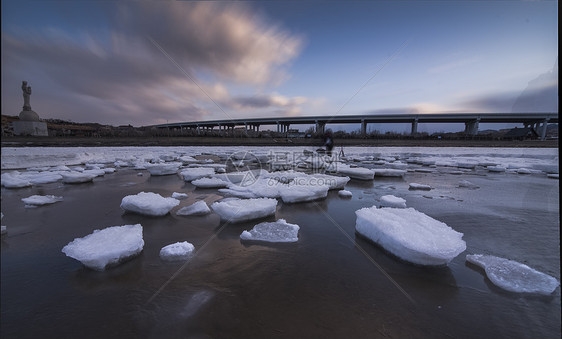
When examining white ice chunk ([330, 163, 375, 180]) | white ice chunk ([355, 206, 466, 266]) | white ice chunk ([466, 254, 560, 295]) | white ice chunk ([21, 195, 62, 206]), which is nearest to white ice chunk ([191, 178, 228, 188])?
white ice chunk ([21, 195, 62, 206])

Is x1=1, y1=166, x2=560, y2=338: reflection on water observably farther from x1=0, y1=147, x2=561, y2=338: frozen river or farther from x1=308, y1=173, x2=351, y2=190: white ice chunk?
x1=308, y1=173, x2=351, y2=190: white ice chunk

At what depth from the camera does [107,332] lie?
1915mm

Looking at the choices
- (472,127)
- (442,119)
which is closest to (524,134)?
(472,127)

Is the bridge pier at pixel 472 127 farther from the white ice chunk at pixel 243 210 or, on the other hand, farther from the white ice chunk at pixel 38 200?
the white ice chunk at pixel 38 200

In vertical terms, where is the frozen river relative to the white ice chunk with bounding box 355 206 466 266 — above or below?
below

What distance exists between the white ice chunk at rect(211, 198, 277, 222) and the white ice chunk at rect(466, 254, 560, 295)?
3.31m

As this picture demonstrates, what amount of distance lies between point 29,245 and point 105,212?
4.73 feet

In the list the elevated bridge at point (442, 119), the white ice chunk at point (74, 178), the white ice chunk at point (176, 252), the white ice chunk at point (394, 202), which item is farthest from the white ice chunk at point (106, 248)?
the elevated bridge at point (442, 119)

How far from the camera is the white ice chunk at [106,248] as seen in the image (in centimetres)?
266

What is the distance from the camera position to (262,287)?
2488mm

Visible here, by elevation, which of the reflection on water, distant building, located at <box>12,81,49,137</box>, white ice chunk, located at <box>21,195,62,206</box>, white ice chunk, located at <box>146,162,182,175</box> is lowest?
the reflection on water

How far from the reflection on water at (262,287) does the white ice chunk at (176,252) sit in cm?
13

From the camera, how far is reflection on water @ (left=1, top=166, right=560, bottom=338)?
1987 millimetres

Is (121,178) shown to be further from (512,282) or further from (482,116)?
(482,116)
